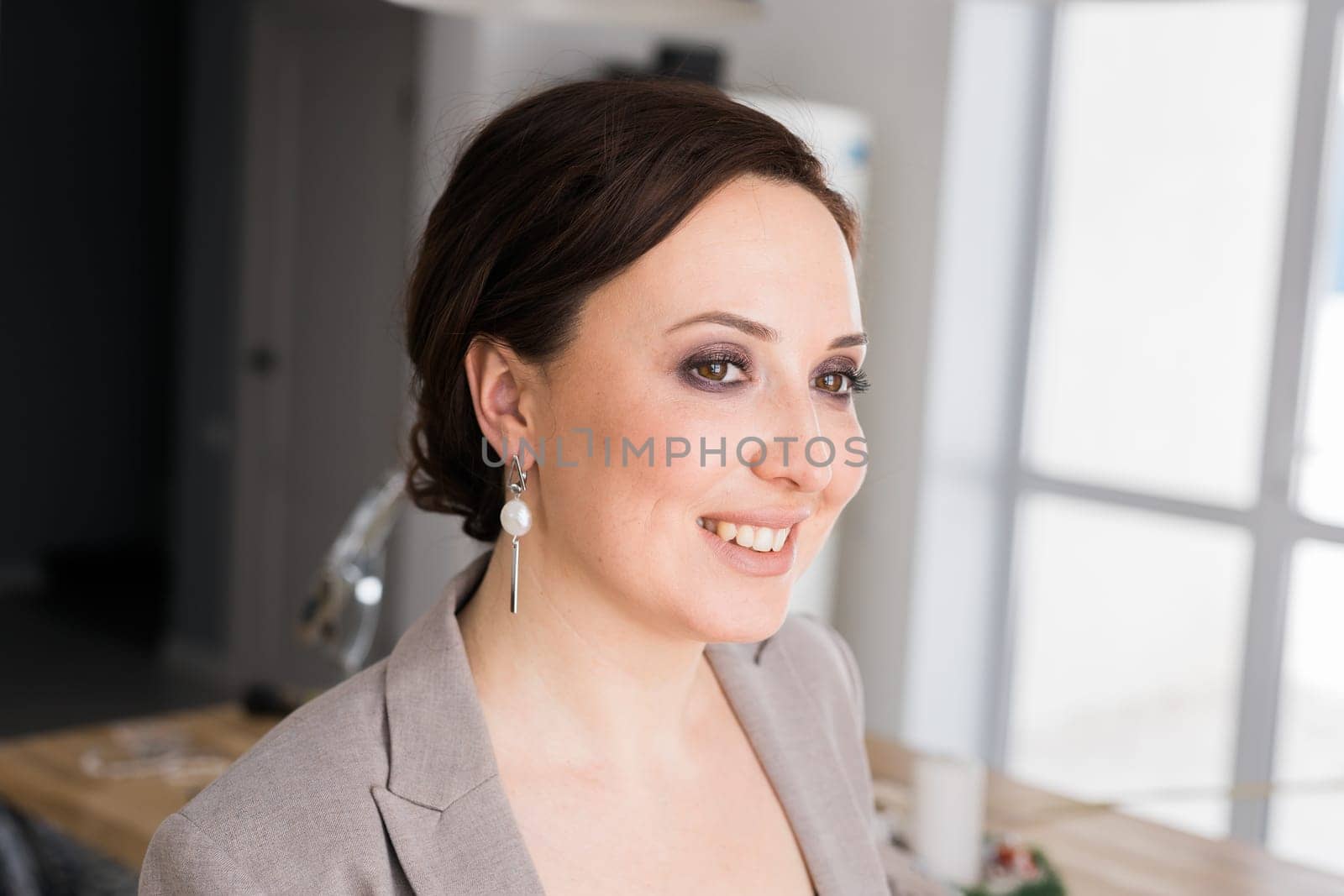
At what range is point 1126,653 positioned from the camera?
156 inches

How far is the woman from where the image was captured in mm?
1063

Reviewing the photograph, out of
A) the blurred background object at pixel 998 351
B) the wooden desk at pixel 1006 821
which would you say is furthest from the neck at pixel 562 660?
the blurred background object at pixel 998 351

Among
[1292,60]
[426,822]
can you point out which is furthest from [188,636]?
[426,822]

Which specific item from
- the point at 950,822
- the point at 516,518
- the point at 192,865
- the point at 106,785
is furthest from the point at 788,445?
the point at 106,785

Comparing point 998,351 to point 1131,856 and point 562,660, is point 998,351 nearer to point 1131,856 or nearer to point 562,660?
point 1131,856

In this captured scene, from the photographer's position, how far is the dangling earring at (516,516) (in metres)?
Result: 1.16

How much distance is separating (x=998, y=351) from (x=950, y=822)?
2.41 meters

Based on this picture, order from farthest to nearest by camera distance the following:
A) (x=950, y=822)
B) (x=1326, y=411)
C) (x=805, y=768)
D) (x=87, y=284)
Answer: (x=87, y=284) → (x=1326, y=411) → (x=950, y=822) → (x=805, y=768)

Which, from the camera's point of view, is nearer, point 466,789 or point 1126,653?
point 466,789

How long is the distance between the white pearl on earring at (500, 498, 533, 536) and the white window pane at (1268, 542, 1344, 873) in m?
2.84

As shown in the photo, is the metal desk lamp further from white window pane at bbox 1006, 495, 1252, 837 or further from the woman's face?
white window pane at bbox 1006, 495, 1252, 837

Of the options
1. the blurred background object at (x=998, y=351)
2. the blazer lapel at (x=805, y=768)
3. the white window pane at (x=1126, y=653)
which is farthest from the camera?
the white window pane at (x=1126, y=653)

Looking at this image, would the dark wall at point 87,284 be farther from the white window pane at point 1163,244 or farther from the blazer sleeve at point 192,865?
the blazer sleeve at point 192,865

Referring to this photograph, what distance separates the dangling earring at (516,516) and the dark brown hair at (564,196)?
0.33 ft
